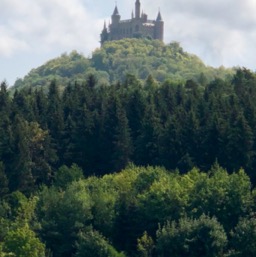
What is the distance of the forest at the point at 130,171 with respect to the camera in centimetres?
6159

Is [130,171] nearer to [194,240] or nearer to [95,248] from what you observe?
[95,248]

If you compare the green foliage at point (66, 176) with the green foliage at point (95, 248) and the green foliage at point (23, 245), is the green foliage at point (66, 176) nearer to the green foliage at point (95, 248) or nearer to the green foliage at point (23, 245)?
the green foliage at point (95, 248)

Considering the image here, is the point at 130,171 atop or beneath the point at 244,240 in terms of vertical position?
atop

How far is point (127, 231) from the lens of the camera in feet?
216

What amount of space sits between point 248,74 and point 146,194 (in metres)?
42.5

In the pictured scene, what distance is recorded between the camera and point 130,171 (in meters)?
74.6

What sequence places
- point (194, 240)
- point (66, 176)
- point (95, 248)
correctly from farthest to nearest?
point (66, 176), point (95, 248), point (194, 240)

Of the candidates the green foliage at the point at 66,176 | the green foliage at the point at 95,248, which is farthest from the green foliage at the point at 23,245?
the green foliage at the point at 66,176

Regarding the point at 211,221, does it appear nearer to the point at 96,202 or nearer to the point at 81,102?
the point at 96,202

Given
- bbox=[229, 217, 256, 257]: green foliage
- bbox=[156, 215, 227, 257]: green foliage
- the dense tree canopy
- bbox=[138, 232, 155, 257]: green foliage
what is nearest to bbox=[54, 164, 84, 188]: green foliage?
the dense tree canopy

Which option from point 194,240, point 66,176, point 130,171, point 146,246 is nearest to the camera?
point 194,240

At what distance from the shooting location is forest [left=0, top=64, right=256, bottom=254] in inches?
2425

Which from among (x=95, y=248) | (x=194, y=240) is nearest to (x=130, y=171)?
(x=95, y=248)

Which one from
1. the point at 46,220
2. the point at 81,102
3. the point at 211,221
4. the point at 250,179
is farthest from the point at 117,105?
the point at 211,221
